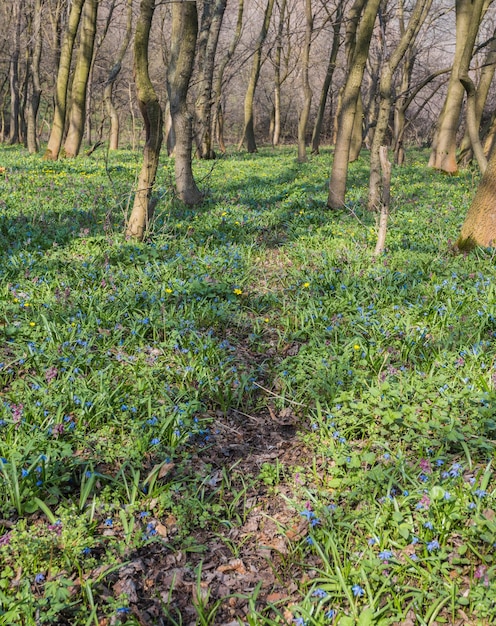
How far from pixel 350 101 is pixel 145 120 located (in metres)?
3.67

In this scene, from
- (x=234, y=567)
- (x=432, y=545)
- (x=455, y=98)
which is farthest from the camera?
(x=455, y=98)

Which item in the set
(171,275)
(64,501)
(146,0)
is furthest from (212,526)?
(146,0)

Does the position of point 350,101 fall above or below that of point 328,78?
below

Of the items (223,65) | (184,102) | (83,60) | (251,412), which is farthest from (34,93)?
(251,412)

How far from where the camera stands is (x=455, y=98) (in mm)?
12703

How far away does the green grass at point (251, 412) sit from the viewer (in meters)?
2.25

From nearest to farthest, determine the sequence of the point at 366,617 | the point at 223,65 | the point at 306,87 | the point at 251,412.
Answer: the point at 366,617 < the point at 251,412 < the point at 306,87 < the point at 223,65

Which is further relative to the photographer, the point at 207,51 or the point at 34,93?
the point at 34,93

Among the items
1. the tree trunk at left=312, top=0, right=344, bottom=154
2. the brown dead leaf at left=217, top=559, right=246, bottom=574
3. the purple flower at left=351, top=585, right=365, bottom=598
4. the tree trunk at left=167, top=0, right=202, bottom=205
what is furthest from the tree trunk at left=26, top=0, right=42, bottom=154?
the purple flower at left=351, top=585, right=365, bottom=598

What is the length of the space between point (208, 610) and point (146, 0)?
6.05 meters

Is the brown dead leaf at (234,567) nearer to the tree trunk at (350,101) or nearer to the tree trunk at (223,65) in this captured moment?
the tree trunk at (350,101)

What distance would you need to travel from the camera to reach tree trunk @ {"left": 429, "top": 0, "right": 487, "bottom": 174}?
10.9m

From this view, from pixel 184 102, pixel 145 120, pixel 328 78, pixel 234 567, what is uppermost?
pixel 328 78

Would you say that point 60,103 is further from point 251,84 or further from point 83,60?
point 251,84
